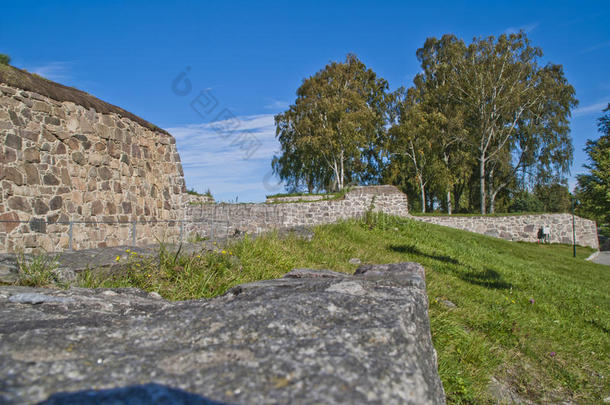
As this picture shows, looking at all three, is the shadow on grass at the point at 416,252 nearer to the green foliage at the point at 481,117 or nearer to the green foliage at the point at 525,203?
the green foliage at the point at 481,117

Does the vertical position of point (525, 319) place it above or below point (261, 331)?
below

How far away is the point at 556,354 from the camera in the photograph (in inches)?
196

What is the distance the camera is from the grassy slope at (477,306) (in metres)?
4.08

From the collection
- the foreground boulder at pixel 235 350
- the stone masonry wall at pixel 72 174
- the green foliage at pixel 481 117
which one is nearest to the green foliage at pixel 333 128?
the green foliage at pixel 481 117

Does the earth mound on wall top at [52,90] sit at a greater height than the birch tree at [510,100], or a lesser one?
lesser

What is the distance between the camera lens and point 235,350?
1.36m

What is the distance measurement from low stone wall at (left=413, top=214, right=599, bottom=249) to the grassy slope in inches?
596

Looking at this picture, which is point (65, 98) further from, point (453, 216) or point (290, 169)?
point (290, 169)

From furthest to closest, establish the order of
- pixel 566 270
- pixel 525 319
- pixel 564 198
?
pixel 564 198, pixel 566 270, pixel 525 319

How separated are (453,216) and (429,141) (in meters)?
7.81

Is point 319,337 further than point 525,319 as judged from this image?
No

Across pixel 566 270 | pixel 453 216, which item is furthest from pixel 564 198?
pixel 566 270

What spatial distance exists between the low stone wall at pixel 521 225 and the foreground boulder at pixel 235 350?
78.6 ft

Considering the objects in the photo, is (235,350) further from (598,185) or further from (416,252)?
(598,185)
